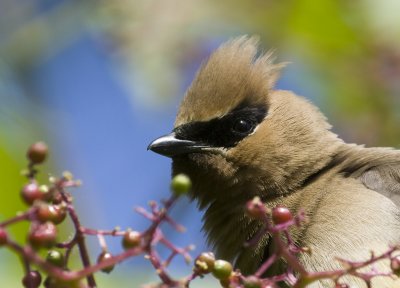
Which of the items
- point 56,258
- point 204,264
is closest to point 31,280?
point 56,258

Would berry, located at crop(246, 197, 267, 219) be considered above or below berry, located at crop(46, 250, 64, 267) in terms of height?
above

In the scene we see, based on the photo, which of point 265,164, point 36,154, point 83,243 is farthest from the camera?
point 265,164

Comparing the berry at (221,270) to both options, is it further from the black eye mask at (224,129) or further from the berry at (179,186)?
the black eye mask at (224,129)

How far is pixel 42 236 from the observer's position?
2.13m

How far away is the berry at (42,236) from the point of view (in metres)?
2.11

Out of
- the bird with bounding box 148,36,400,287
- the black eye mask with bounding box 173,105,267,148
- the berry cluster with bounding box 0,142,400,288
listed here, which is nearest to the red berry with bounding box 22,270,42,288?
the berry cluster with bounding box 0,142,400,288

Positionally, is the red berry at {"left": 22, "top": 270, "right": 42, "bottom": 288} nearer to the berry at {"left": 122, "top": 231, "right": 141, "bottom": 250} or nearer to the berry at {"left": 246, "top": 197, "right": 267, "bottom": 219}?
the berry at {"left": 122, "top": 231, "right": 141, "bottom": 250}

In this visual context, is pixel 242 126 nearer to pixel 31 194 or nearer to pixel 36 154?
pixel 36 154

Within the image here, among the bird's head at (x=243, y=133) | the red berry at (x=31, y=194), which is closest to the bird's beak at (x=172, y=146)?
the bird's head at (x=243, y=133)

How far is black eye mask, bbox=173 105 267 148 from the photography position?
4.71 m

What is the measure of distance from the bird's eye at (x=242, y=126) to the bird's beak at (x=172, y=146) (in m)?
0.25

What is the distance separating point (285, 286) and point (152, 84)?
1.74 meters

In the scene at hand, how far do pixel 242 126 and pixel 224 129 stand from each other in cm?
14

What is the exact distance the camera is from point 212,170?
181 inches
